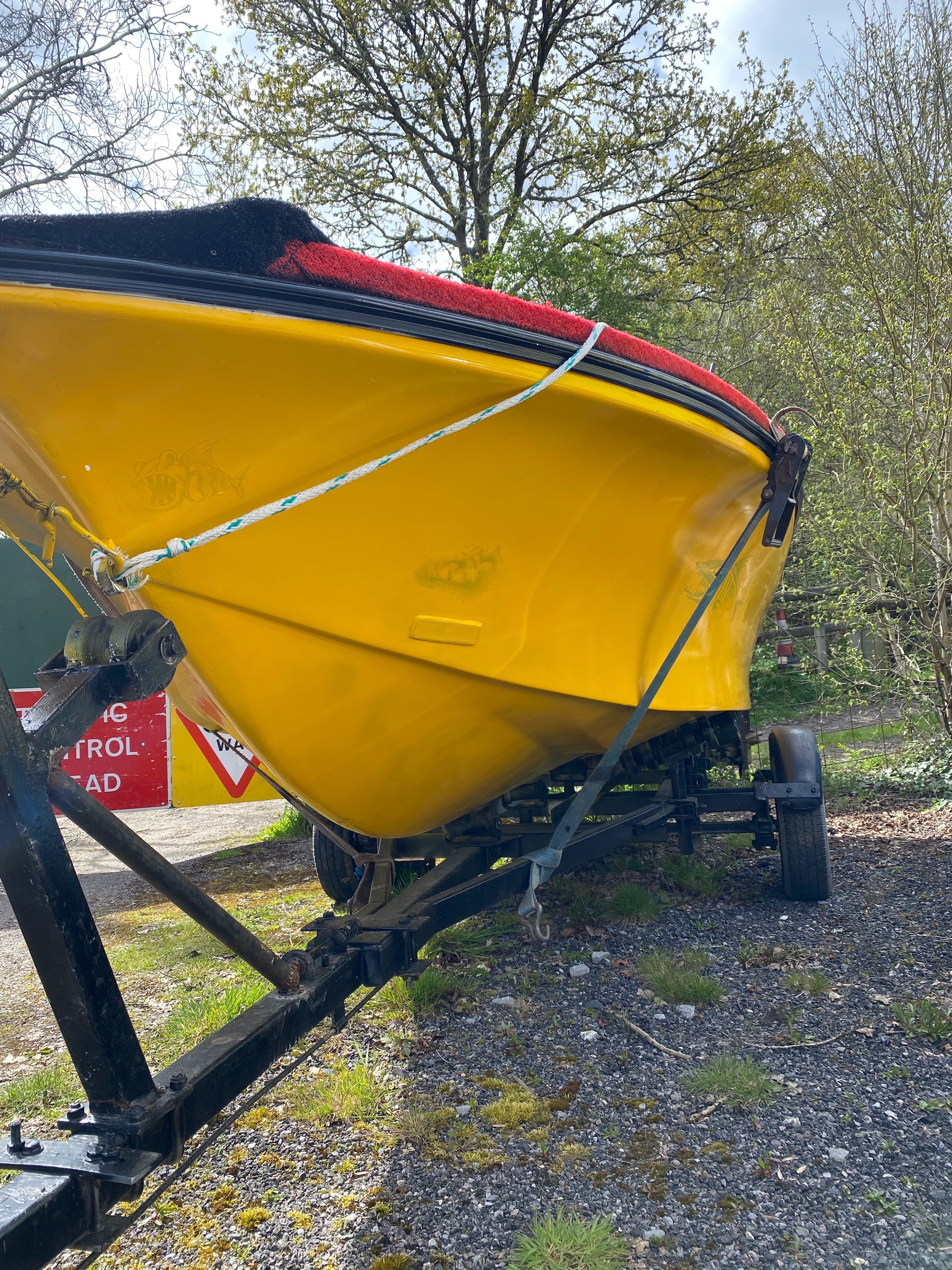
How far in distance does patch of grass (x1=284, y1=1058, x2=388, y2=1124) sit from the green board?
6.37 metres

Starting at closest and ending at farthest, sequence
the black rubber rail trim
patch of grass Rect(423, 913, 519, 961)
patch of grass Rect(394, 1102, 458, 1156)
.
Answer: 1. the black rubber rail trim
2. patch of grass Rect(394, 1102, 458, 1156)
3. patch of grass Rect(423, 913, 519, 961)

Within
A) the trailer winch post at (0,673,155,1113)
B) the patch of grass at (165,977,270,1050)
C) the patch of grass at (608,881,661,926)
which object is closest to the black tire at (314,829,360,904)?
the patch of grass at (165,977,270,1050)

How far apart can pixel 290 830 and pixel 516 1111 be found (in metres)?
4.65

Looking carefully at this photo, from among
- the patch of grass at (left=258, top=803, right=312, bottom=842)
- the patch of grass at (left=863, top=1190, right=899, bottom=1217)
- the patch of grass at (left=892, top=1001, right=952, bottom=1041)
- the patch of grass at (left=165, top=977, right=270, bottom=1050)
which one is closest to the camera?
the patch of grass at (left=863, top=1190, right=899, bottom=1217)

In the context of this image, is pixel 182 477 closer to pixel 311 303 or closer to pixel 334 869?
pixel 311 303

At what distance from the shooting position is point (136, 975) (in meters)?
3.67

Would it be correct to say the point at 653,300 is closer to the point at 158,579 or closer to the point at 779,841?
the point at 779,841

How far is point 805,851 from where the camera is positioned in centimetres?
381

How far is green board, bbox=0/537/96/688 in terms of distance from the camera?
7.99 m

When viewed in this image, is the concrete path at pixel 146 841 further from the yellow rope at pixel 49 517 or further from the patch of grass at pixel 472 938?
the yellow rope at pixel 49 517

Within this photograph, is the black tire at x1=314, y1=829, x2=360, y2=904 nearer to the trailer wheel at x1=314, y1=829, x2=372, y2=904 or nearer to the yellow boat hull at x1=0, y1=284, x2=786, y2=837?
the trailer wheel at x1=314, y1=829, x2=372, y2=904

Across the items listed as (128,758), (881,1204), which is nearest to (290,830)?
(128,758)

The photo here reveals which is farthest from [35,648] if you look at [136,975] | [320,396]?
[320,396]

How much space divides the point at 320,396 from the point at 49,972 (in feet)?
4.11
